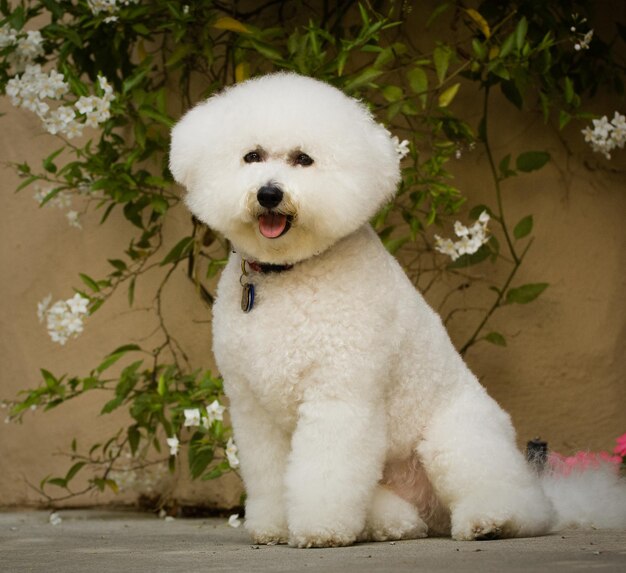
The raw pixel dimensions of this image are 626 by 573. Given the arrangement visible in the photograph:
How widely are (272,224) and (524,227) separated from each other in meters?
1.72

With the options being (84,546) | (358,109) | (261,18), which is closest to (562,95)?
(261,18)

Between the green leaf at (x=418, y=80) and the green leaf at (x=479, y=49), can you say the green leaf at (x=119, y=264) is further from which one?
the green leaf at (x=479, y=49)

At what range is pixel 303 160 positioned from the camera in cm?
334

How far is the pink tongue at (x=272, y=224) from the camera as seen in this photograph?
3.31 metres

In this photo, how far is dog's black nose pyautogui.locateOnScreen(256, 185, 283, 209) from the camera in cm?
323

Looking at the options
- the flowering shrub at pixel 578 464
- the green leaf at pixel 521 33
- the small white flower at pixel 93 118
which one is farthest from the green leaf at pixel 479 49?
the flowering shrub at pixel 578 464

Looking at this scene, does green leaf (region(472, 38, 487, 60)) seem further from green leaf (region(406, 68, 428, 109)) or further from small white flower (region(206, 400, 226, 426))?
small white flower (region(206, 400, 226, 426))

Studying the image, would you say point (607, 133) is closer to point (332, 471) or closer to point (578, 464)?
point (578, 464)

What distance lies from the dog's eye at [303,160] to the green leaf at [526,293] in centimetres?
164

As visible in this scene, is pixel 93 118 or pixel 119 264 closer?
pixel 93 118

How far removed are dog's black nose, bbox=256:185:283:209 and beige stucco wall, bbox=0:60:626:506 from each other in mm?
1893

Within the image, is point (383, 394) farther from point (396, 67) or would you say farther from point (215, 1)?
point (215, 1)

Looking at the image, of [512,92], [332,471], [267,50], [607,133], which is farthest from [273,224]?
[607,133]

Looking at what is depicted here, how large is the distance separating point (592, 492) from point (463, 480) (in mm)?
546
